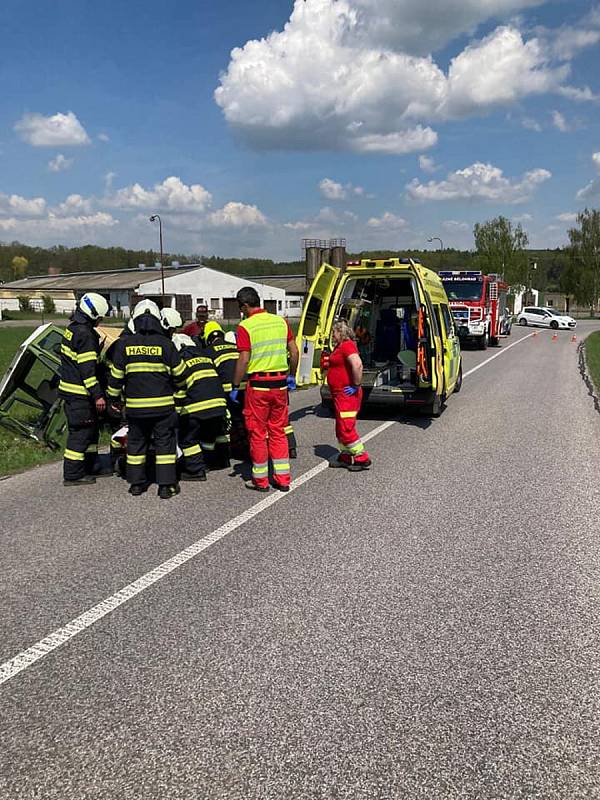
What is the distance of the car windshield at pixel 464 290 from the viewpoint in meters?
23.4

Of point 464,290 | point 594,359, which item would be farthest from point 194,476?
point 464,290

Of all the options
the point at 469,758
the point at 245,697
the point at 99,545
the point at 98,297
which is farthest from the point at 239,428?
the point at 469,758

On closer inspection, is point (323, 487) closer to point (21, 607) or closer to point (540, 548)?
point (540, 548)

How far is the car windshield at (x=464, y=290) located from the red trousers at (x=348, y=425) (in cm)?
1779

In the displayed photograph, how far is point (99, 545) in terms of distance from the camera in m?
4.63

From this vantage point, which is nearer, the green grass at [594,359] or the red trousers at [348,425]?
the red trousers at [348,425]

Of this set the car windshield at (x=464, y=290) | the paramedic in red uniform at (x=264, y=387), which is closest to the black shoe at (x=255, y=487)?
the paramedic in red uniform at (x=264, y=387)

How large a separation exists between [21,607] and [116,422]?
3.83 metres

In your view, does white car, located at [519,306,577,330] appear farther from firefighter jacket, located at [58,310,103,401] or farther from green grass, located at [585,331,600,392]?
firefighter jacket, located at [58,310,103,401]

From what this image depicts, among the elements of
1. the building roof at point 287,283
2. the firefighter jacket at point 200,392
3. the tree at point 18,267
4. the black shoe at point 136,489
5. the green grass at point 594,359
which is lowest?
the green grass at point 594,359

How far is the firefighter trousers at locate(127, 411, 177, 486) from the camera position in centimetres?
574

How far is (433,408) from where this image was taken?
31.5ft

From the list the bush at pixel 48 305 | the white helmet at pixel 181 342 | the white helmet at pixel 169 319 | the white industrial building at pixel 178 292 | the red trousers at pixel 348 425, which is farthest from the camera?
the bush at pixel 48 305

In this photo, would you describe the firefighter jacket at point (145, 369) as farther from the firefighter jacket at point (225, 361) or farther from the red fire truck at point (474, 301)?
the red fire truck at point (474, 301)
